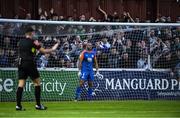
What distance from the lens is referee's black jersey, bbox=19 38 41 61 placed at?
15.2m

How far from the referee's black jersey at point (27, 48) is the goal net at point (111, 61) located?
4032 mm

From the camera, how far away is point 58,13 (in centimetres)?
2717

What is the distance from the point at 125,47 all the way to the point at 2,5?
25.9 feet

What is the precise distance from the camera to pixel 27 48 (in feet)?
50.1

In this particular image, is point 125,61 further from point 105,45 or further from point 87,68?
point 87,68

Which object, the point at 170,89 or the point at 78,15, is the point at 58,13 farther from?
the point at 170,89

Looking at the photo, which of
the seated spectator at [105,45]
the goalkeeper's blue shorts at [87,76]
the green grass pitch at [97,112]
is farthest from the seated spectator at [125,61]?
the green grass pitch at [97,112]

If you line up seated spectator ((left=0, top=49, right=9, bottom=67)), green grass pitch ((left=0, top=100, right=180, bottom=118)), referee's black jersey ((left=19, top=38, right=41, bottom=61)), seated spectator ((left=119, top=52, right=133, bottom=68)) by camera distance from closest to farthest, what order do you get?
green grass pitch ((left=0, top=100, right=180, bottom=118)) → referee's black jersey ((left=19, top=38, right=41, bottom=61)) → seated spectator ((left=0, top=49, right=9, bottom=67)) → seated spectator ((left=119, top=52, right=133, bottom=68))

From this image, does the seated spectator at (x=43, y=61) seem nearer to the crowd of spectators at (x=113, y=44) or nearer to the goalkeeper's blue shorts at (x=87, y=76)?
the crowd of spectators at (x=113, y=44)

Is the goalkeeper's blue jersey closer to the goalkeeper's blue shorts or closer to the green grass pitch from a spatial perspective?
the goalkeeper's blue shorts

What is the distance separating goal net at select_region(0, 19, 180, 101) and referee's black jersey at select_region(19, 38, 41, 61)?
4.03m

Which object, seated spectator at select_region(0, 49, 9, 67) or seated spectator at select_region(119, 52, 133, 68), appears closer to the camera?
seated spectator at select_region(0, 49, 9, 67)

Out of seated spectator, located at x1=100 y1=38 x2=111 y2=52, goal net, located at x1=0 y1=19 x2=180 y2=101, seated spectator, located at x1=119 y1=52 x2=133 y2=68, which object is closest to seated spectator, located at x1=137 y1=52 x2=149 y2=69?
goal net, located at x1=0 y1=19 x2=180 y2=101

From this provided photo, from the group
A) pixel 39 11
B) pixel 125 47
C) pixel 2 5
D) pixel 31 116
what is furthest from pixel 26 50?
pixel 2 5
